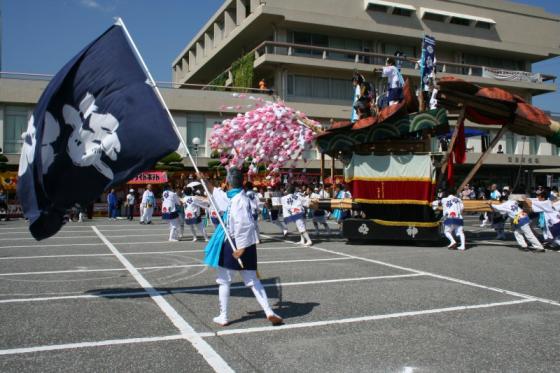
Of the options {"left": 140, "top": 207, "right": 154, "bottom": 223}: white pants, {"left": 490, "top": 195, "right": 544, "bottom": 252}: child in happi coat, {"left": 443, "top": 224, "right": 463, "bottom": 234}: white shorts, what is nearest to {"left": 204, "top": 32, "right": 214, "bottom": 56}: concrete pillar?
{"left": 140, "top": 207, "right": 154, "bottom": 223}: white pants

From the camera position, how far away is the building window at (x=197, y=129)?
3288 cm

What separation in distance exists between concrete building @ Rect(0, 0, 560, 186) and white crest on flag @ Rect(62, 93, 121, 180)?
21688 millimetres

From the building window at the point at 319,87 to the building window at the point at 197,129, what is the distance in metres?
6.76

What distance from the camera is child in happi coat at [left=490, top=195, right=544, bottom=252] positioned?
1227 centimetres

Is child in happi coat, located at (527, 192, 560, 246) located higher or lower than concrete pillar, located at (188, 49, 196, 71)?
lower

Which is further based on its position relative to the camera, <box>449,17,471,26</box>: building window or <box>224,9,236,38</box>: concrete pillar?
<box>449,17,471,26</box>: building window

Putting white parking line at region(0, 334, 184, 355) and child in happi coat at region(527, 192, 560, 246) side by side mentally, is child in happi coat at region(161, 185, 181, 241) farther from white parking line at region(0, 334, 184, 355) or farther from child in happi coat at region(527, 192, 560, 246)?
child in happi coat at region(527, 192, 560, 246)

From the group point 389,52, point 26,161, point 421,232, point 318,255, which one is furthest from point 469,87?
point 389,52

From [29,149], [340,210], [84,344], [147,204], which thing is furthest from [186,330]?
[147,204]

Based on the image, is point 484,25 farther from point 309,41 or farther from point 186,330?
point 186,330

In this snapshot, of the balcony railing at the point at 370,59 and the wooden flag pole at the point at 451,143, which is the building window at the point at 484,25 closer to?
the balcony railing at the point at 370,59

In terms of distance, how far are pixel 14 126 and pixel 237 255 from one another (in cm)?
2934

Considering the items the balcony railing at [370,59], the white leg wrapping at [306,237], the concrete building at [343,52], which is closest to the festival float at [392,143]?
the white leg wrapping at [306,237]

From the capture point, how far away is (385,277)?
840cm
